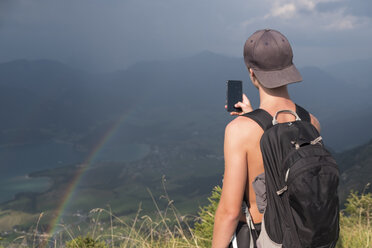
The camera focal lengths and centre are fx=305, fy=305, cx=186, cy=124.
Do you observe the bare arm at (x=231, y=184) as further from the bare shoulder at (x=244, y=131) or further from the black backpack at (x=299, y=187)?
the black backpack at (x=299, y=187)

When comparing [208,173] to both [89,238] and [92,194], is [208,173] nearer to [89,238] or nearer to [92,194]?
[92,194]

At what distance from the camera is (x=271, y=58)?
7.59ft

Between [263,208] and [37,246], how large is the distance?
415cm

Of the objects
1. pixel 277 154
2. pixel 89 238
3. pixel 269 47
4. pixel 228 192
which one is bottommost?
pixel 89 238

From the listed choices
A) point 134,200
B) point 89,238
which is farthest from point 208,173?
point 89,238

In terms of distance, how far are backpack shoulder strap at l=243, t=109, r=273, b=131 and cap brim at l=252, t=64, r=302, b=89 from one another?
0.70ft

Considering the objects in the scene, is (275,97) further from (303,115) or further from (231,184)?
(231,184)

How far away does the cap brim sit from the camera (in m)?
2.28

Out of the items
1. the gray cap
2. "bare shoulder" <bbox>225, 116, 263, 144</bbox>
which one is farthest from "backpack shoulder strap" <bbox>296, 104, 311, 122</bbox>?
"bare shoulder" <bbox>225, 116, 263, 144</bbox>

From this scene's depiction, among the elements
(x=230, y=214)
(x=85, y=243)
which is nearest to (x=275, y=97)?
(x=230, y=214)

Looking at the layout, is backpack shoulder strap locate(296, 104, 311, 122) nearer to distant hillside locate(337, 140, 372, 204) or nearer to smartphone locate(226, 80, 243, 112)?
smartphone locate(226, 80, 243, 112)

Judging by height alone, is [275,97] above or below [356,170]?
above

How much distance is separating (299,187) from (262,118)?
550mm

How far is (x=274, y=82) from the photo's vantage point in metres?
2.29
